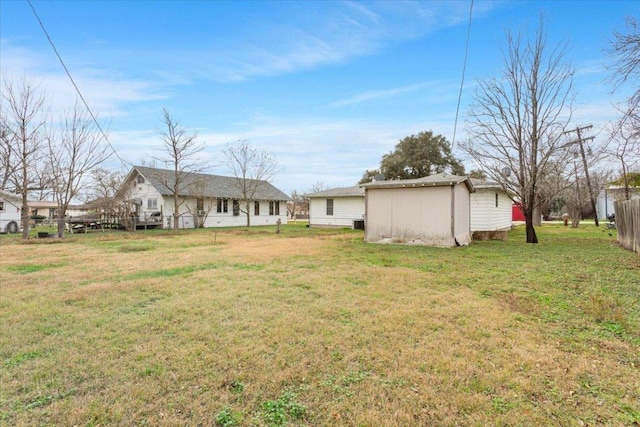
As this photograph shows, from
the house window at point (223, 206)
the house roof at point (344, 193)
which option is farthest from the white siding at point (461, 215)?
the house window at point (223, 206)

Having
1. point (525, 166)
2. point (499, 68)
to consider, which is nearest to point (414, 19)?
point (499, 68)

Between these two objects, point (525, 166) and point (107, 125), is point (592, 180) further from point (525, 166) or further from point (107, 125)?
point (107, 125)

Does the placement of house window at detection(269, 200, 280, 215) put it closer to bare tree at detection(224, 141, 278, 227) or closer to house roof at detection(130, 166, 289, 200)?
house roof at detection(130, 166, 289, 200)

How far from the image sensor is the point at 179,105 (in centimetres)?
1817

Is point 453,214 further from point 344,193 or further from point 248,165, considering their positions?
point 248,165

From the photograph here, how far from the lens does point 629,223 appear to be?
31.4 ft

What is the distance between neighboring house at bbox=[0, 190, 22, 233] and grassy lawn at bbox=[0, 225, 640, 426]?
18495 millimetres

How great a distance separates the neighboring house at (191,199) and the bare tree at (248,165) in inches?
33.0

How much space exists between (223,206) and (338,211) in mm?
9375

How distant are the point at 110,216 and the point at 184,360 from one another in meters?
21.3

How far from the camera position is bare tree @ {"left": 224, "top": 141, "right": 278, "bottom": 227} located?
2472 cm

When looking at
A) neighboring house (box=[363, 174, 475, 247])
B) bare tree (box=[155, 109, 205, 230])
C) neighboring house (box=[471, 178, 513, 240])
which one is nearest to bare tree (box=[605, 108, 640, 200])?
neighboring house (box=[471, 178, 513, 240])

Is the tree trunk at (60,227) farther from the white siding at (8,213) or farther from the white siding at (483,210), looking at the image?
the white siding at (483,210)

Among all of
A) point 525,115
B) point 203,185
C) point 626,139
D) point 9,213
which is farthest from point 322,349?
point 9,213
